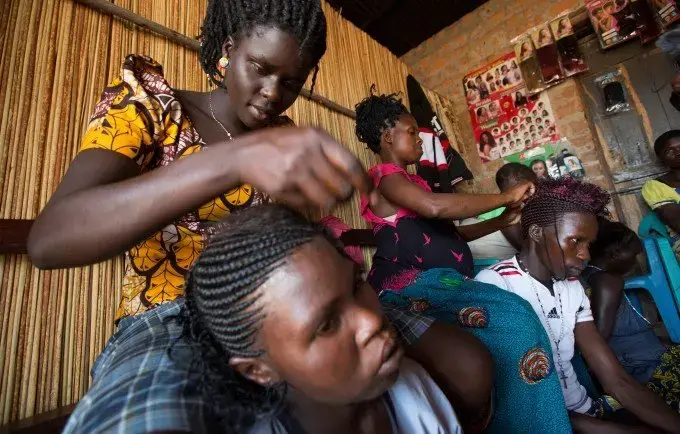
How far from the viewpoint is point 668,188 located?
2.65 m

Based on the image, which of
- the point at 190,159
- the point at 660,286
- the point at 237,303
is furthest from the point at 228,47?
the point at 660,286

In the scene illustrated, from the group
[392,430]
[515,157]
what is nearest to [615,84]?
[515,157]

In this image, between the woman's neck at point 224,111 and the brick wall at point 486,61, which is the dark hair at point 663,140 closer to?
the brick wall at point 486,61

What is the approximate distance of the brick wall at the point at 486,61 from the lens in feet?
10.5

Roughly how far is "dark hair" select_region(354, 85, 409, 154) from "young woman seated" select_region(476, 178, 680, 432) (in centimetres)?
83

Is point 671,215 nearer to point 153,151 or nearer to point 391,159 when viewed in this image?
point 391,159

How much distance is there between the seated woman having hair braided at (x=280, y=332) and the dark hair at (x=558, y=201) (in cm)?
108

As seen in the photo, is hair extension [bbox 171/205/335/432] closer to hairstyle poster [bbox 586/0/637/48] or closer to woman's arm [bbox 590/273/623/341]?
woman's arm [bbox 590/273/623/341]

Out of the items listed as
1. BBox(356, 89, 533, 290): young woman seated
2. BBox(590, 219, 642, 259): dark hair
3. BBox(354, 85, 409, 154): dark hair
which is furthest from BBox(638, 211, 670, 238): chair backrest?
BBox(354, 85, 409, 154): dark hair

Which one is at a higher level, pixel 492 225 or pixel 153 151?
pixel 153 151

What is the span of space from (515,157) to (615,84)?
0.96 m

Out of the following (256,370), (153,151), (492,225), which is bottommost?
(256,370)

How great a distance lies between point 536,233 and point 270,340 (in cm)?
125

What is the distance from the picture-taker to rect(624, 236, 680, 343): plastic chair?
7.05 feet
